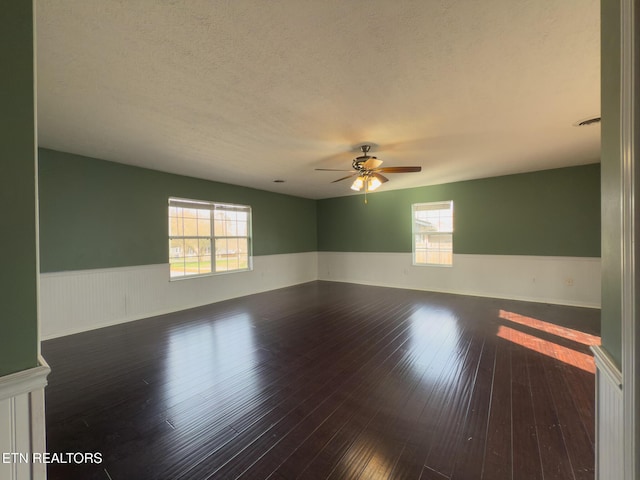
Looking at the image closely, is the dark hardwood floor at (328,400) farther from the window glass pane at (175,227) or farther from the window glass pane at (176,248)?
the window glass pane at (175,227)

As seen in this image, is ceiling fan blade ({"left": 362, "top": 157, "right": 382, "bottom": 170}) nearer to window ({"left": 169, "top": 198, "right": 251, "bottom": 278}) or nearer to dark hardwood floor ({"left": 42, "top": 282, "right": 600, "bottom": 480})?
dark hardwood floor ({"left": 42, "top": 282, "right": 600, "bottom": 480})

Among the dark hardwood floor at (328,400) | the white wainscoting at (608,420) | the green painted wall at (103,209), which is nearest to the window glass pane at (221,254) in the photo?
the green painted wall at (103,209)

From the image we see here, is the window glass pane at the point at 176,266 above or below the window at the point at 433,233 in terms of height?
below

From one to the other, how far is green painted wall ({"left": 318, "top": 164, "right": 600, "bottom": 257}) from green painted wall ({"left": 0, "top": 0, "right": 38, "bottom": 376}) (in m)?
6.43

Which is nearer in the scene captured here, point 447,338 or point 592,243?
point 447,338

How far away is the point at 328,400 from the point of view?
209 cm

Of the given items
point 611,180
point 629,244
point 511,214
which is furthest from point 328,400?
point 511,214

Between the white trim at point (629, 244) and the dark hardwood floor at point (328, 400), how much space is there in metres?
1.01

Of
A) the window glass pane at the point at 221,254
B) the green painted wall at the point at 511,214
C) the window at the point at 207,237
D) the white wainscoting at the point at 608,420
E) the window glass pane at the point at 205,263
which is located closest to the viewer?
the white wainscoting at the point at 608,420

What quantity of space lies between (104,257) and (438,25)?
16.2 feet

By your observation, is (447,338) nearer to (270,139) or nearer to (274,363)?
(274,363)

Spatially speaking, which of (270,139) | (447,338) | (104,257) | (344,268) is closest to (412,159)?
(270,139)

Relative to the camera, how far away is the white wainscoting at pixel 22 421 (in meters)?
0.84

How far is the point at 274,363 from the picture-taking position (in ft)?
8.91
